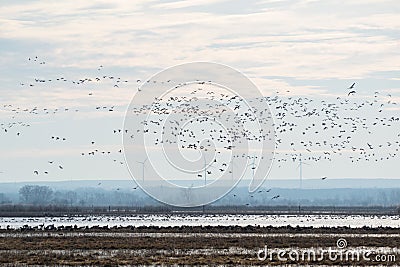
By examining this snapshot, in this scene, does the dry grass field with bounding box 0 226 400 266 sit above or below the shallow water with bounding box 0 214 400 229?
below

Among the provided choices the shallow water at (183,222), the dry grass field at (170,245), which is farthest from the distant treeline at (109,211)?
the dry grass field at (170,245)

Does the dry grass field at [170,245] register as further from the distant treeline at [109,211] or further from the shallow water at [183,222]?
the distant treeline at [109,211]

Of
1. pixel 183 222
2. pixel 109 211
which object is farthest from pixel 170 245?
pixel 109 211

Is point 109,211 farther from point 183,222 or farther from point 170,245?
point 170,245

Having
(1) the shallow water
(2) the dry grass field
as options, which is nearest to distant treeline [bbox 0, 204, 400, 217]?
(1) the shallow water

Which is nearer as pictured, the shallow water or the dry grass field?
the dry grass field

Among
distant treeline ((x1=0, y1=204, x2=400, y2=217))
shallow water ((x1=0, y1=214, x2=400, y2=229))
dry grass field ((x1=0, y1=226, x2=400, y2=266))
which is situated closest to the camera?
dry grass field ((x1=0, y1=226, x2=400, y2=266))

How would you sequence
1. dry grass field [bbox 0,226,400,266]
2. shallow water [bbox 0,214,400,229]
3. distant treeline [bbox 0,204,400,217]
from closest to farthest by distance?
dry grass field [bbox 0,226,400,266]
shallow water [bbox 0,214,400,229]
distant treeline [bbox 0,204,400,217]

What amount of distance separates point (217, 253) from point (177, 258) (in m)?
3.49

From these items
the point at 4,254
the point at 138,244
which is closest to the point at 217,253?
the point at 138,244

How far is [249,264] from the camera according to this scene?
128ft

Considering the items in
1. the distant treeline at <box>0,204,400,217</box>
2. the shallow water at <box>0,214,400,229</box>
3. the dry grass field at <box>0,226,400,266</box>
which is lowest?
the dry grass field at <box>0,226,400,266</box>

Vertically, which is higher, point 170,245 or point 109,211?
point 109,211

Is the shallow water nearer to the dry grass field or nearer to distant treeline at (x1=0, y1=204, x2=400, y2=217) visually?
the dry grass field
